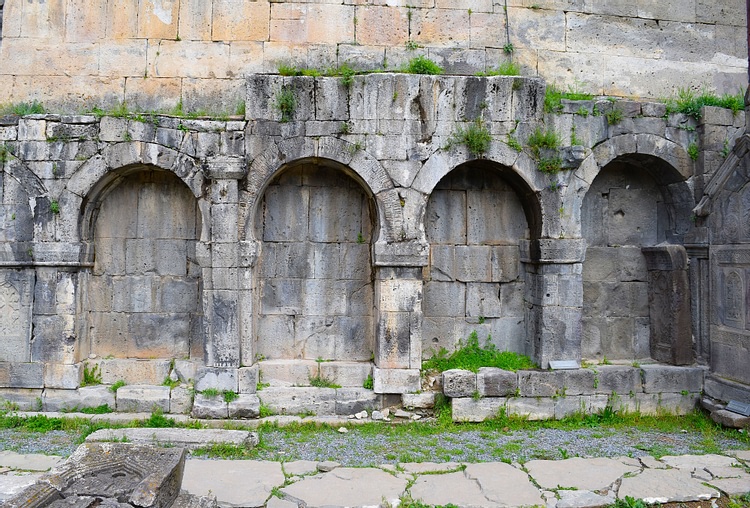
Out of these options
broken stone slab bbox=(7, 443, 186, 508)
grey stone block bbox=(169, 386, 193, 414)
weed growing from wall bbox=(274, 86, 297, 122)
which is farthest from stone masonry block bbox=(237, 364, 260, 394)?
weed growing from wall bbox=(274, 86, 297, 122)

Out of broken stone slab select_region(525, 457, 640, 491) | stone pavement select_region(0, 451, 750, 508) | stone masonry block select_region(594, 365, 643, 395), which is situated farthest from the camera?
stone masonry block select_region(594, 365, 643, 395)

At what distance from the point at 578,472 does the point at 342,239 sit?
3865mm

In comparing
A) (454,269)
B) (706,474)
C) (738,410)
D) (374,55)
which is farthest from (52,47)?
(738,410)

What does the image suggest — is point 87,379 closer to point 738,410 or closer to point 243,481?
point 243,481

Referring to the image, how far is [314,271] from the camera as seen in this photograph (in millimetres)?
7133

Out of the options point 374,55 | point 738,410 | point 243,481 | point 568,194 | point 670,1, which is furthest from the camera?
point 670,1

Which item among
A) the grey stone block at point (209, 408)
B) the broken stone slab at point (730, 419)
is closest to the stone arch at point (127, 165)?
the grey stone block at point (209, 408)

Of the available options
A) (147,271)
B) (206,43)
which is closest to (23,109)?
(206,43)

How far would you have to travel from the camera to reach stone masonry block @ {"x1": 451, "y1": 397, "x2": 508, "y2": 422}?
6.57 metres

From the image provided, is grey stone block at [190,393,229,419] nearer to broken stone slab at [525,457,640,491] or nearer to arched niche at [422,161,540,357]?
arched niche at [422,161,540,357]

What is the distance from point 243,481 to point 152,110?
4.92 meters

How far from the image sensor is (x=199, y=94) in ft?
23.7

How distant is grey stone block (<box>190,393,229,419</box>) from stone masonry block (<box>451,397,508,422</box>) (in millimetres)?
2770

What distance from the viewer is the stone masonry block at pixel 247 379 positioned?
6516 mm
